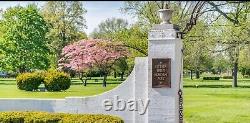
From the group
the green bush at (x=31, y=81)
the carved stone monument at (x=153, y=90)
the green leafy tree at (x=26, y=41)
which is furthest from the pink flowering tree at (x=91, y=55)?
the carved stone monument at (x=153, y=90)

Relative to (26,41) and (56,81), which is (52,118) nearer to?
(56,81)

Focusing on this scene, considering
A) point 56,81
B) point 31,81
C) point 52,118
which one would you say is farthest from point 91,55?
point 52,118

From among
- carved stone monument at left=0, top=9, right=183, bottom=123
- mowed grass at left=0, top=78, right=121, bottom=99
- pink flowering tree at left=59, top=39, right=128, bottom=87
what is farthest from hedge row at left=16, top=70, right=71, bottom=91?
carved stone monument at left=0, top=9, right=183, bottom=123

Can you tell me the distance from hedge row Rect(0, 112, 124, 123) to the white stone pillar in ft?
3.18

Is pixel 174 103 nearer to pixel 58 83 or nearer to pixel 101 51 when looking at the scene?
pixel 58 83

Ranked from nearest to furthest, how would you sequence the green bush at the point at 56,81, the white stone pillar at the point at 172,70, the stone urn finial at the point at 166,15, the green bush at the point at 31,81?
the white stone pillar at the point at 172,70 → the stone urn finial at the point at 166,15 → the green bush at the point at 56,81 → the green bush at the point at 31,81

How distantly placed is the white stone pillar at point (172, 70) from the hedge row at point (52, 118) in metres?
0.97

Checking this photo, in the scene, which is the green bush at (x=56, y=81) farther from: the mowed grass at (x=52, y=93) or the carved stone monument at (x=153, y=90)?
the carved stone monument at (x=153, y=90)

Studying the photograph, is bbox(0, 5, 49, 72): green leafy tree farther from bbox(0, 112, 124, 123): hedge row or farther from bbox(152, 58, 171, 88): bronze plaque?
bbox(152, 58, 171, 88): bronze plaque

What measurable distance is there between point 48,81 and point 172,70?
56.2 feet

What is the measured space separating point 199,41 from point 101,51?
1098 centimetres

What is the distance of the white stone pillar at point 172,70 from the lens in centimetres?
1105

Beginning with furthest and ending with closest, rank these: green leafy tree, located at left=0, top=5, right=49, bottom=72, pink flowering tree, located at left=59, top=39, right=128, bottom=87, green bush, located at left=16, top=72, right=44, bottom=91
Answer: green leafy tree, located at left=0, top=5, right=49, bottom=72 → pink flowering tree, located at left=59, top=39, right=128, bottom=87 → green bush, located at left=16, top=72, right=44, bottom=91

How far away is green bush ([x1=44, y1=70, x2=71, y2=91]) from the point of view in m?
27.0
